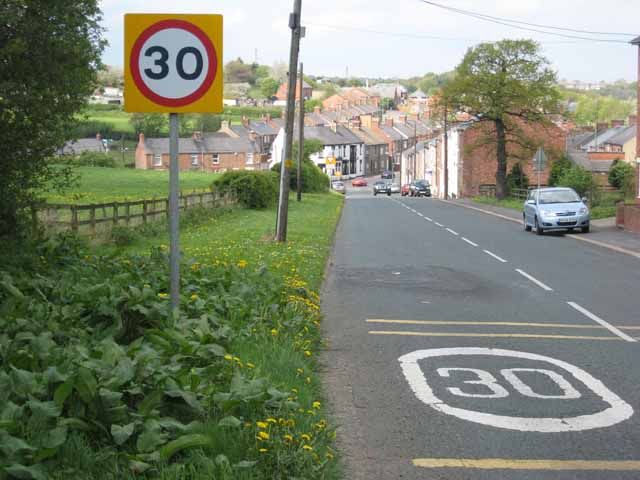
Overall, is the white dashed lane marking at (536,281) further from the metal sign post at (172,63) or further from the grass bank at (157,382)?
the metal sign post at (172,63)

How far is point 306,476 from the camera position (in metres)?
4.91

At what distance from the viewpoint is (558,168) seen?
197 feet

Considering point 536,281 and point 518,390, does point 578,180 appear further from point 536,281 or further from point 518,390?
point 518,390

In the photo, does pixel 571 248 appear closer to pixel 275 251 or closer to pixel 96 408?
pixel 275 251

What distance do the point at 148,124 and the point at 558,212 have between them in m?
90.2

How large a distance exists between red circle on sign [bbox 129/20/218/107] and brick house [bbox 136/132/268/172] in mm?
101249

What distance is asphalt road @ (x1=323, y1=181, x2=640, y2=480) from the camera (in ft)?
18.6

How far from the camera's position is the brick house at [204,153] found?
10769 cm

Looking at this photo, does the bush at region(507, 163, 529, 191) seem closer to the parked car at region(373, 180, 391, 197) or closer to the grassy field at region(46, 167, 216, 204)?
the grassy field at region(46, 167, 216, 204)

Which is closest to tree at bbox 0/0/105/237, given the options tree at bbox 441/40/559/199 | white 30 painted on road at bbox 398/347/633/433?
white 30 painted on road at bbox 398/347/633/433

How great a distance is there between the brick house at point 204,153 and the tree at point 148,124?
2.46 m

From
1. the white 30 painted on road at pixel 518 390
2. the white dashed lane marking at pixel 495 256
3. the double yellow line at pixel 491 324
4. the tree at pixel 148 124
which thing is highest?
the tree at pixel 148 124

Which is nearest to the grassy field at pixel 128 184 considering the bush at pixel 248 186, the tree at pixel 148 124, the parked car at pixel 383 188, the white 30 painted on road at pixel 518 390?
the bush at pixel 248 186

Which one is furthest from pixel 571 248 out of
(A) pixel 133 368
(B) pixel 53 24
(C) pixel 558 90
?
(C) pixel 558 90
